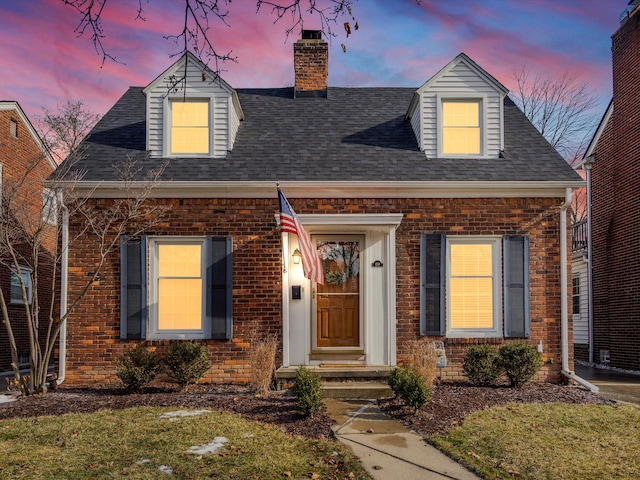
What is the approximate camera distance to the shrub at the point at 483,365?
9.66m

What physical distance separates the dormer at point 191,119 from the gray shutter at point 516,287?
5.61 meters

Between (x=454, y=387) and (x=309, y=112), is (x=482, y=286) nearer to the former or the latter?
(x=454, y=387)

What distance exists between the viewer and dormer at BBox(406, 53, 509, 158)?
1129cm

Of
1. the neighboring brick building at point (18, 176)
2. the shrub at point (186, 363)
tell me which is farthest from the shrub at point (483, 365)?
the neighboring brick building at point (18, 176)

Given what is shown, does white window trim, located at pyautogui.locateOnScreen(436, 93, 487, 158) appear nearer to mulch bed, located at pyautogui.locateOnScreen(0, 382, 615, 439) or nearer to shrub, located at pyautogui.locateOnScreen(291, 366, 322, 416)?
mulch bed, located at pyautogui.locateOnScreen(0, 382, 615, 439)

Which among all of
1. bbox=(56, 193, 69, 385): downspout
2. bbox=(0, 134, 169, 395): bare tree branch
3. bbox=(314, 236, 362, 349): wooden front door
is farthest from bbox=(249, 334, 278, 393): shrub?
bbox=(56, 193, 69, 385): downspout

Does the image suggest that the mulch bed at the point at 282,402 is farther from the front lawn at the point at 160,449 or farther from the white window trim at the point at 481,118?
the white window trim at the point at 481,118

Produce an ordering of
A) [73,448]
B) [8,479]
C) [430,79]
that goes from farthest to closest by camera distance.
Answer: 1. [430,79]
2. [73,448]
3. [8,479]

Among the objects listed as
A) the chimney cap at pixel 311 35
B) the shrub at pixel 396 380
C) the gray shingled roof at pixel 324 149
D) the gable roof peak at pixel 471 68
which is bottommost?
the shrub at pixel 396 380

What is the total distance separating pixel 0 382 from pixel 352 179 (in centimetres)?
884

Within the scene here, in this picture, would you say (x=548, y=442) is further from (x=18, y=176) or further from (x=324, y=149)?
(x=18, y=176)

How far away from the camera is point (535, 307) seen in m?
10.6

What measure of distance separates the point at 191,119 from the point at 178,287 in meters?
3.27

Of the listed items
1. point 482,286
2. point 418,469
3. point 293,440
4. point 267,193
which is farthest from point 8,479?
point 482,286
